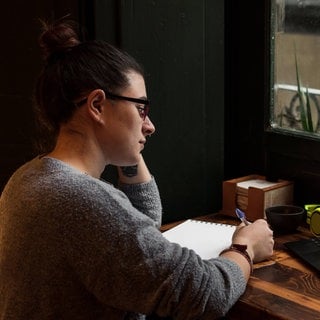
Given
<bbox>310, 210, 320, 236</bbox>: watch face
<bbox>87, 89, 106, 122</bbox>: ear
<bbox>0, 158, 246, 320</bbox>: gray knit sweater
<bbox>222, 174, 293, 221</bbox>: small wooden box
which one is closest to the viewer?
<bbox>0, 158, 246, 320</bbox>: gray knit sweater

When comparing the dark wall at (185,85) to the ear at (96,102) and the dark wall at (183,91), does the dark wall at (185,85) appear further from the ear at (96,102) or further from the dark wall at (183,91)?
the ear at (96,102)

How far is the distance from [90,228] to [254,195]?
84cm

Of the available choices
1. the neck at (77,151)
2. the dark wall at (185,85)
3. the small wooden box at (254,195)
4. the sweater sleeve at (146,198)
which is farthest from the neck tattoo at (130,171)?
the neck at (77,151)

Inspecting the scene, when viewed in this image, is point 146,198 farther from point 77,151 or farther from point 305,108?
point 305,108

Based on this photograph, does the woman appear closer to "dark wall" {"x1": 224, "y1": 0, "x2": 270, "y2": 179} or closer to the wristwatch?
the wristwatch

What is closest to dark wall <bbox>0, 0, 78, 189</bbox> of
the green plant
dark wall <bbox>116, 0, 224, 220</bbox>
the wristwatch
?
dark wall <bbox>116, 0, 224, 220</bbox>

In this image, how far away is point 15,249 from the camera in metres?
1.29

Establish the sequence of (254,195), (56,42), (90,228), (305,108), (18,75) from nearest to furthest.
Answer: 1. (90,228)
2. (56,42)
3. (254,195)
4. (305,108)
5. (18,75)

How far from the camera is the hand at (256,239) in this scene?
1556 millimetres

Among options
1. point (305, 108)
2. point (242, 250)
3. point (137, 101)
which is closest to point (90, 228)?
point (137, 101)

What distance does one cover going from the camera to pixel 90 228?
3.95 ft

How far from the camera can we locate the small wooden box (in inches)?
76.0

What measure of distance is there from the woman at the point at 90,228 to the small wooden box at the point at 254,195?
0.48m

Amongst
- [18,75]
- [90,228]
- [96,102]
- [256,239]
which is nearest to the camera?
[90,228]
